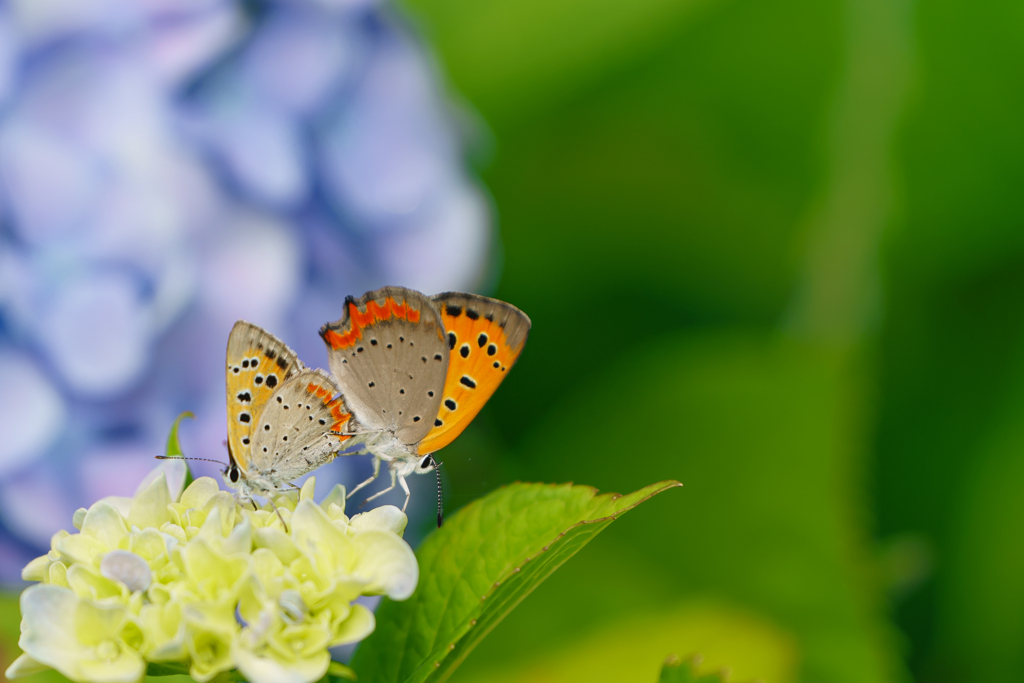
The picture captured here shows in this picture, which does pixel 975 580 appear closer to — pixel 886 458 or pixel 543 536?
pixel 886 458

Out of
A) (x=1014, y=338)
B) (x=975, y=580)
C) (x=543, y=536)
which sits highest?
(x=543, y=536)

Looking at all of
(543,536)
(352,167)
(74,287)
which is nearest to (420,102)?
(352,167)

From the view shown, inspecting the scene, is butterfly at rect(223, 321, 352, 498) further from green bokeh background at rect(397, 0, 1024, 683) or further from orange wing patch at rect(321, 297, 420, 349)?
green bokeh background at rect(397, 0, 1024, 683)

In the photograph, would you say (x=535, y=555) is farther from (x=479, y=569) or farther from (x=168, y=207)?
(x=168, y=207)

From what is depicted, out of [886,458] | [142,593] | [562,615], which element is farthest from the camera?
[886,458]

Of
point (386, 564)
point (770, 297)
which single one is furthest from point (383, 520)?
point (770, 297)

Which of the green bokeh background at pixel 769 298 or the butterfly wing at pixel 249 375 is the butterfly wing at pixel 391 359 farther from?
the green bokeh background at pixel 769 298

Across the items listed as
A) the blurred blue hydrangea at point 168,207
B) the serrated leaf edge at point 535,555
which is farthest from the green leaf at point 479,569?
the blurred blue hydrangea at point 168,207
